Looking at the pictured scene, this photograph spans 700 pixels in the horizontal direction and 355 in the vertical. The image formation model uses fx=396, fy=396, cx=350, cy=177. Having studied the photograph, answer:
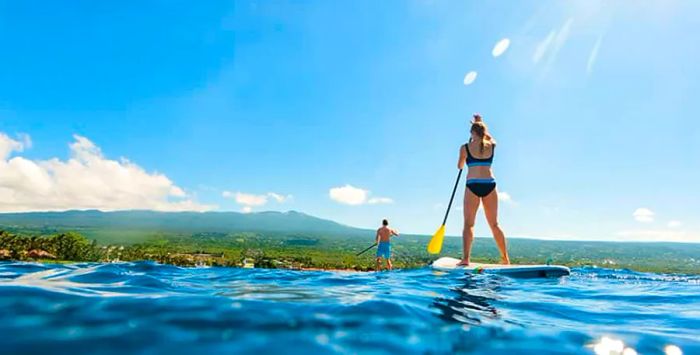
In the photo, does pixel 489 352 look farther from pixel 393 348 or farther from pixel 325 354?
pixel 325 354

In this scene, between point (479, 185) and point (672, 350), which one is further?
point (479, 185)

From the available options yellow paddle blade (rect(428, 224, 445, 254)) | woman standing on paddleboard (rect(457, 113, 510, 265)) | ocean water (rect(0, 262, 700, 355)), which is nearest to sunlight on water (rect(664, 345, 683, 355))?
ocean water (rect(0, 262, 700, 355))

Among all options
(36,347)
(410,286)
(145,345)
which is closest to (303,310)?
(145,345)

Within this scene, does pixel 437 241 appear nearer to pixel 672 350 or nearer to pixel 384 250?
pixel 384 250

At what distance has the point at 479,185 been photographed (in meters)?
7.84

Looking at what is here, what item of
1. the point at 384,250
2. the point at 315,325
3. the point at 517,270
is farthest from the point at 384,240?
the point at 315,325

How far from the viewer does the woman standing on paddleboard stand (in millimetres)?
7871

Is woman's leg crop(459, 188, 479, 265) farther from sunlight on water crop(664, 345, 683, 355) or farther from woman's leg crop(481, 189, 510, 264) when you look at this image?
sunlight on water crop(664, 345, 683, 355)

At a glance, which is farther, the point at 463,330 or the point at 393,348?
the point at 463,330

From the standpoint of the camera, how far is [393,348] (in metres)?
2.43

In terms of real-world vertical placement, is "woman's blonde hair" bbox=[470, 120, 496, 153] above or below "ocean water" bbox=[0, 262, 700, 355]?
above

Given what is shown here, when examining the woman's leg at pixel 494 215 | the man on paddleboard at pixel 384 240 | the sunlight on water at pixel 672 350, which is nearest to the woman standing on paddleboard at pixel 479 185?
the woman's leg at pixel 494 215

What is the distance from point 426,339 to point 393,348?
0.30 metres

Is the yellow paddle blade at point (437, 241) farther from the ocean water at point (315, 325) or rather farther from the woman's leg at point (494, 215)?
the ocean water at point (315, 325)
